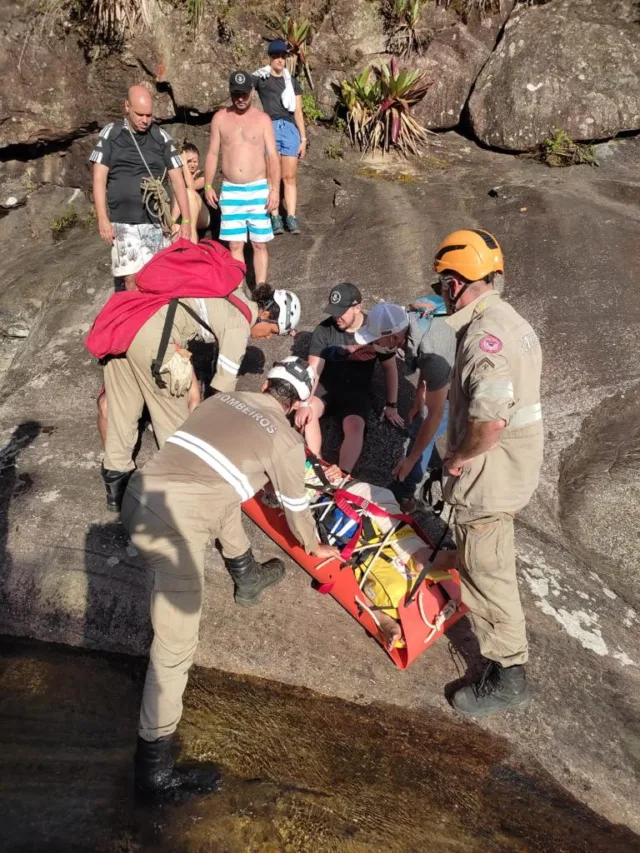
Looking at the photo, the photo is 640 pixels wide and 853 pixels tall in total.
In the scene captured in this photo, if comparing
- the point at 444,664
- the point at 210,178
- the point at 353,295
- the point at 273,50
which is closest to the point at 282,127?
the point at 273,50

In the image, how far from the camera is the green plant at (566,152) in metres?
10.0

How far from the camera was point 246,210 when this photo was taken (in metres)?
6.90

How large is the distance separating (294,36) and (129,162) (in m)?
5.93

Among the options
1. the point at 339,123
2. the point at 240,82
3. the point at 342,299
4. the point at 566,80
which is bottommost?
the point at 342,299

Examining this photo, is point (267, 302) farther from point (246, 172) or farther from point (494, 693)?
point (494, 693)

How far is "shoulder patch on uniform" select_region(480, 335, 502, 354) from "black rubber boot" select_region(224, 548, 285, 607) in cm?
212

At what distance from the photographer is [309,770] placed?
354 centimetres

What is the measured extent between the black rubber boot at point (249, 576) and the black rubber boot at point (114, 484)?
3.51 feet

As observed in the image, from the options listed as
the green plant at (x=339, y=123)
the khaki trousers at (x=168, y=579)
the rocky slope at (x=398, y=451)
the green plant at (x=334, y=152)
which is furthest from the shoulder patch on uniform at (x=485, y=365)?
the green plant at (x=339, y=123)

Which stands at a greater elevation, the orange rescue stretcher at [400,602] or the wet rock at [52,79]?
the wet rock at [52,79]

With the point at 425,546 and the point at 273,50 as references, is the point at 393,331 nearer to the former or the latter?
the point at 425,546

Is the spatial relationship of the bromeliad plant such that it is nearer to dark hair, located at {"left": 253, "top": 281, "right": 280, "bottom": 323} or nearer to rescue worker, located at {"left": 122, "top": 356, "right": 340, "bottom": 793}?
dark hair, located at {"left": 253, "top": 281, "right": 280, "bottom": 323}

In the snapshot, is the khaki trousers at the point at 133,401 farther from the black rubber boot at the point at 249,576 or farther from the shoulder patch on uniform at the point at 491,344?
the shoulder patch on uniform at the point at 491,344

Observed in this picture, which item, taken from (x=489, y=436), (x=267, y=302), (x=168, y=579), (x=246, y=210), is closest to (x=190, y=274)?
(x=267, y=302)
